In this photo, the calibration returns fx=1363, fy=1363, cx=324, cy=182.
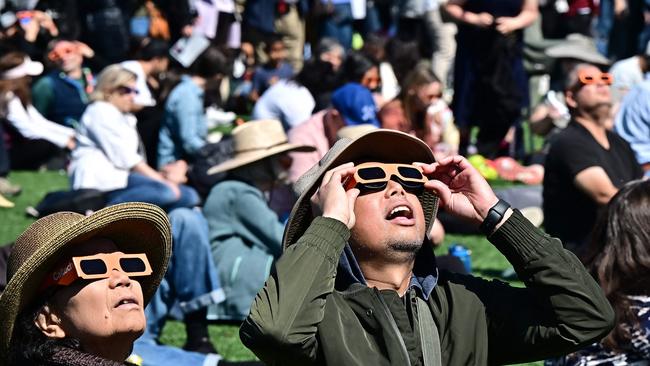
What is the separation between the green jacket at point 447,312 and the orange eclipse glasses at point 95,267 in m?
0.37

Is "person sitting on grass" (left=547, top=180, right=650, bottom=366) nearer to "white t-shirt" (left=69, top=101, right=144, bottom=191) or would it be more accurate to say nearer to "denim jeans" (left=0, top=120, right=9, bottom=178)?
"white t-shirt" (left=69, top=101, right=144, bottom=191)

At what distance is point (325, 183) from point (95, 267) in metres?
0.66

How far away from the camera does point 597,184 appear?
24.1 feet

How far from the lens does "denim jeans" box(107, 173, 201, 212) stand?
309 inches

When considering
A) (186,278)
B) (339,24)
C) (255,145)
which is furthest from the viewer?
(339,24)

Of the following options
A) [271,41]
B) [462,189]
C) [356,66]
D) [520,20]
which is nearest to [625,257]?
[462,189]

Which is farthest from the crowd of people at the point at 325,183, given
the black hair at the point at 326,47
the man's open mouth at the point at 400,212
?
the black hair at the point at 326,47

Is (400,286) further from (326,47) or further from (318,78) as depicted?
(326,47)

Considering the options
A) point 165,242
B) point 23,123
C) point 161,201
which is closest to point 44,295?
point 165,242

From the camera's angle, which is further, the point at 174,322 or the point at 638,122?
the point at 638,122

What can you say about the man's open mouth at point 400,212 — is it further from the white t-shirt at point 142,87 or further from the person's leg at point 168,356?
the white t-shirt at point 142,87

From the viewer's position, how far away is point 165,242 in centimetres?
392

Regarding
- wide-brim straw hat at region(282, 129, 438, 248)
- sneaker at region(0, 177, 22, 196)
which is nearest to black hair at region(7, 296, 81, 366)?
wide-brim straw hat at region(282, 129, 438, 248)

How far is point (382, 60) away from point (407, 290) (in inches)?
430
